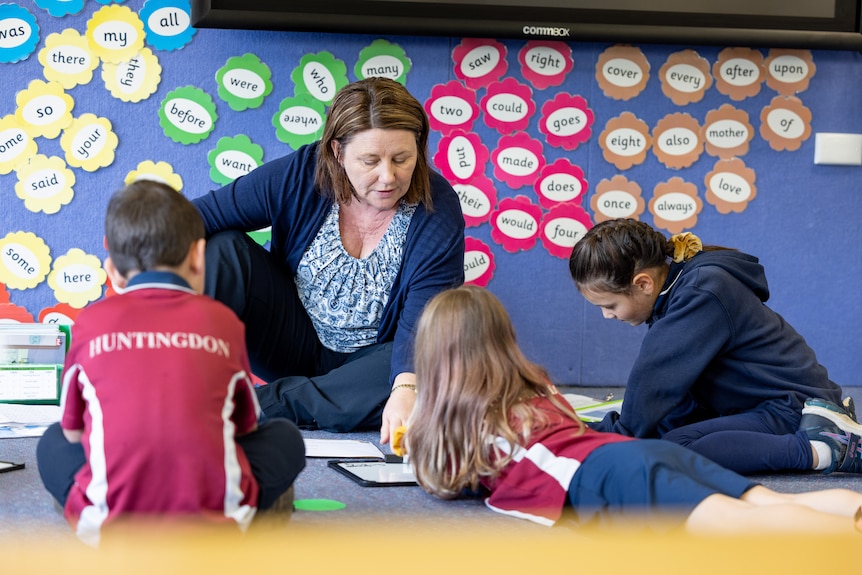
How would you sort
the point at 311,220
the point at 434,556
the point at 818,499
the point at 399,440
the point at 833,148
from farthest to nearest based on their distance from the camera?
the point at 833,148, the point at 311,220, the point at 399,440, the point at 818,499, the point at 434,556

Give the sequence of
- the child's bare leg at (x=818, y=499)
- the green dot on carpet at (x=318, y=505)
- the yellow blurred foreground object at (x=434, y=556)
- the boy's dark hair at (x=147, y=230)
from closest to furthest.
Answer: the yellow blurred foreground object at (x=434, y=556), the boy's dark hair at (x=147, y=230), the child's bare leg at (x=818, y=499), the green dot on carpet at (x=318, y=505)

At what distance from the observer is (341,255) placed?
1.95m

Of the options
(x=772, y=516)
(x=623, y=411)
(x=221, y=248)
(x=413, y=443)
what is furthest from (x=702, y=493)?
(x=221, y=248)

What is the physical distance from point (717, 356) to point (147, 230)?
1076mm

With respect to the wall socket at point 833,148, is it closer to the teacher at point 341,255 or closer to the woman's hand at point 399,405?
the teacher at point 341,255

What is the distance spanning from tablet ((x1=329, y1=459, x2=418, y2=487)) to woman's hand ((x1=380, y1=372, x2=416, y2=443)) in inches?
1.8

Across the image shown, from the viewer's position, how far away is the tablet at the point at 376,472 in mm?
1463

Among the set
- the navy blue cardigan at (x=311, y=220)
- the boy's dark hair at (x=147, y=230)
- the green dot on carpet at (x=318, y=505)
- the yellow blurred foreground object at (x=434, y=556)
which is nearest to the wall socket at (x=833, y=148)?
the navy blue cardigan at (x=311, y=220)

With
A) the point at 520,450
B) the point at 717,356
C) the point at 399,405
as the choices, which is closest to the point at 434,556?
the point at 520,450

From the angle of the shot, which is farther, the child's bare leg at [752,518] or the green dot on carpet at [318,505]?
the green dot on carpet at [318,505]

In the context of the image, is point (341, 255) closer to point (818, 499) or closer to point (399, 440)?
point (399, 440)

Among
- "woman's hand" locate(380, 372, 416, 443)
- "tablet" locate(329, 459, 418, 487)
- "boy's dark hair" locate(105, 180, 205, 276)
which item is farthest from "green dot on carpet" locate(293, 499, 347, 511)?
"boy's dark hair" locate(105, 180, 205, 276)

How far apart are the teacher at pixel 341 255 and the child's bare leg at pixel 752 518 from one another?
2.42ft

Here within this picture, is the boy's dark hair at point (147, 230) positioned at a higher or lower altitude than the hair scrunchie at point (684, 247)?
lower
